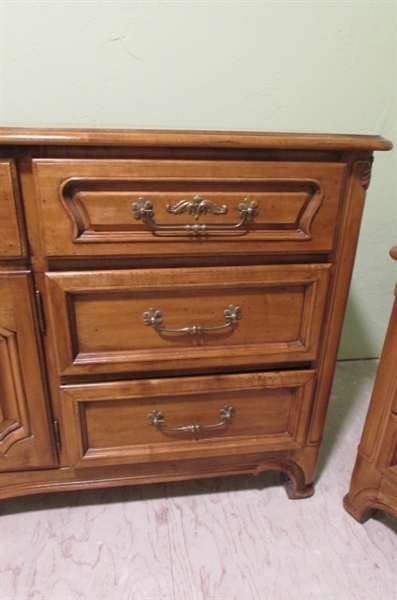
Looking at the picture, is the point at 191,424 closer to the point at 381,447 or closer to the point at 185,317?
the point at 185,317

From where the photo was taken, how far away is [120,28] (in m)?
1.00

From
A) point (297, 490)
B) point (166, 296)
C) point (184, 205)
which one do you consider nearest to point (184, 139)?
point (184, 205)

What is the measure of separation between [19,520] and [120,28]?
1.19 m

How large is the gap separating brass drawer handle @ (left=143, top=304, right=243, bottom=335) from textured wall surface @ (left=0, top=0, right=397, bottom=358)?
0.54 meters

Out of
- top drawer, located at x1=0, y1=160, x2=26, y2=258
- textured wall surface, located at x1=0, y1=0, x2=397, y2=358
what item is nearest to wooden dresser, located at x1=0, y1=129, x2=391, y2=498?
top drawer, located at x1=0, y1=160, x2=26, y2=258

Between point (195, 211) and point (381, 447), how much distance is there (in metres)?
0.63

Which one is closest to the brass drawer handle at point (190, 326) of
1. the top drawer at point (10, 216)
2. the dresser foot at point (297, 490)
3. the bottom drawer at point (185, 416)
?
the bottom drawer at point (185, 416)

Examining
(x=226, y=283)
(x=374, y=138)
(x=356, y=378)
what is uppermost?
(x=374, y=138)

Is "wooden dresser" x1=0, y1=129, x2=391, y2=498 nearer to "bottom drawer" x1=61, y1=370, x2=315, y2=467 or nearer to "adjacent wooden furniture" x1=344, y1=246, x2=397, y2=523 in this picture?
"bottom drawer" x1=61, y1=370, x2=315, y2=467

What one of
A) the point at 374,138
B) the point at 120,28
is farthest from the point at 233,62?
the point at 374,138

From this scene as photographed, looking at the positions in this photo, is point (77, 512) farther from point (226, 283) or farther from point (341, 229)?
point (341, 229)

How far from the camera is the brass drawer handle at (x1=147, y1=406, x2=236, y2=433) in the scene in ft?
2.69

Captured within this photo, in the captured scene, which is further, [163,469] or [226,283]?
[163,469]

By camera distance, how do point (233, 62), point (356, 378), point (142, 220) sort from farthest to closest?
point (356, 378), point (233, 62), point (142, 220)
